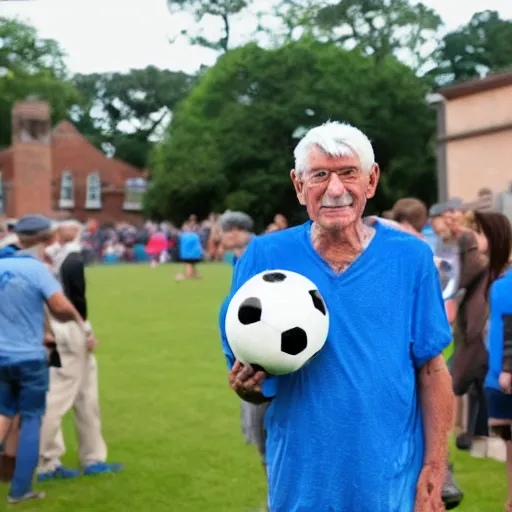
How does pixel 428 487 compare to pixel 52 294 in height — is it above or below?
below

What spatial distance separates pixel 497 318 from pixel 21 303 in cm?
314

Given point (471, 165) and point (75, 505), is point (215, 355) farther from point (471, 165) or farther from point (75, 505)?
point (471, 165)

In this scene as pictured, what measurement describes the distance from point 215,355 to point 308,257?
10.6m

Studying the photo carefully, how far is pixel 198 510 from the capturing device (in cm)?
643

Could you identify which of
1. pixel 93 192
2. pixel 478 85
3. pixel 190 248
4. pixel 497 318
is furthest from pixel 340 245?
pixel 93 192

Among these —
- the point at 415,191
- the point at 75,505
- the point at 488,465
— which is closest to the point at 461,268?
the point at 488,465

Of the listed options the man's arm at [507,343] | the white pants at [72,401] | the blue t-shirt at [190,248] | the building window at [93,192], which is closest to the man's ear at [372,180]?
the man's arm at [507,343]

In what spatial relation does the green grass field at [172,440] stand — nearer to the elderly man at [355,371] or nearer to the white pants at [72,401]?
the white pants at [72,401]

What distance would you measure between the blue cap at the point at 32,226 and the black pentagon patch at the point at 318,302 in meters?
4.24

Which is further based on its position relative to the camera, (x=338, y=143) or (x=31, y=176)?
(x=31, y=176)

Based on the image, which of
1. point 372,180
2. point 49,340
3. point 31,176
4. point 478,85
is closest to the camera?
point 372,180

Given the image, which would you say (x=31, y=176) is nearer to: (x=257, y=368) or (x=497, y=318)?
(x=497, y=318)

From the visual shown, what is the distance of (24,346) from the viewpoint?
6.41 meters

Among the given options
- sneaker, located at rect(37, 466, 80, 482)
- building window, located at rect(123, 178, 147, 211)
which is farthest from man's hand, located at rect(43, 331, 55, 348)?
building window, located at rect(123, 178, 147, 211)
